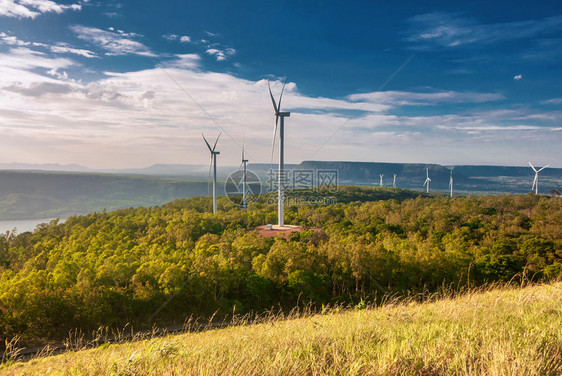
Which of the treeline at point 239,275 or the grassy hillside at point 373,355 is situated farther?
the treeline at point 239,275

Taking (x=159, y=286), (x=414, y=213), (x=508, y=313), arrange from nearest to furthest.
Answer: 1. (x=508, y=313)
2. (x=159, y=286)
3. (x=414, y=213)

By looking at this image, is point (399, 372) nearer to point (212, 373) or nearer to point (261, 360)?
point (261, 360)

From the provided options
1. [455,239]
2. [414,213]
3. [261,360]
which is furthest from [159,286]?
[414,213]

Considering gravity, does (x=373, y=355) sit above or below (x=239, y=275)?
above

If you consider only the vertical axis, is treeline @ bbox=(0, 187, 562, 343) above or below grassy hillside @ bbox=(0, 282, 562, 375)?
below

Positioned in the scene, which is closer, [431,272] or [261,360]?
[261,360]

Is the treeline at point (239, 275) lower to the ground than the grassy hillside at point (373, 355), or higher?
lower

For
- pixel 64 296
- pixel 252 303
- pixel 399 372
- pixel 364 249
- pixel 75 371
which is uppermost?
pixel 399 372

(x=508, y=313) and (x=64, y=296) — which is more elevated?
(x=508, y=313)

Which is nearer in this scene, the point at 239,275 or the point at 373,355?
the point at 373,355

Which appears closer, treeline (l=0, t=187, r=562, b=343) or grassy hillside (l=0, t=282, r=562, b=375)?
grassy hillside (l=0, t=282, r=562, b=375)

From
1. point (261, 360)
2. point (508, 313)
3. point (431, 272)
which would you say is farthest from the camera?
point (431, 272)
